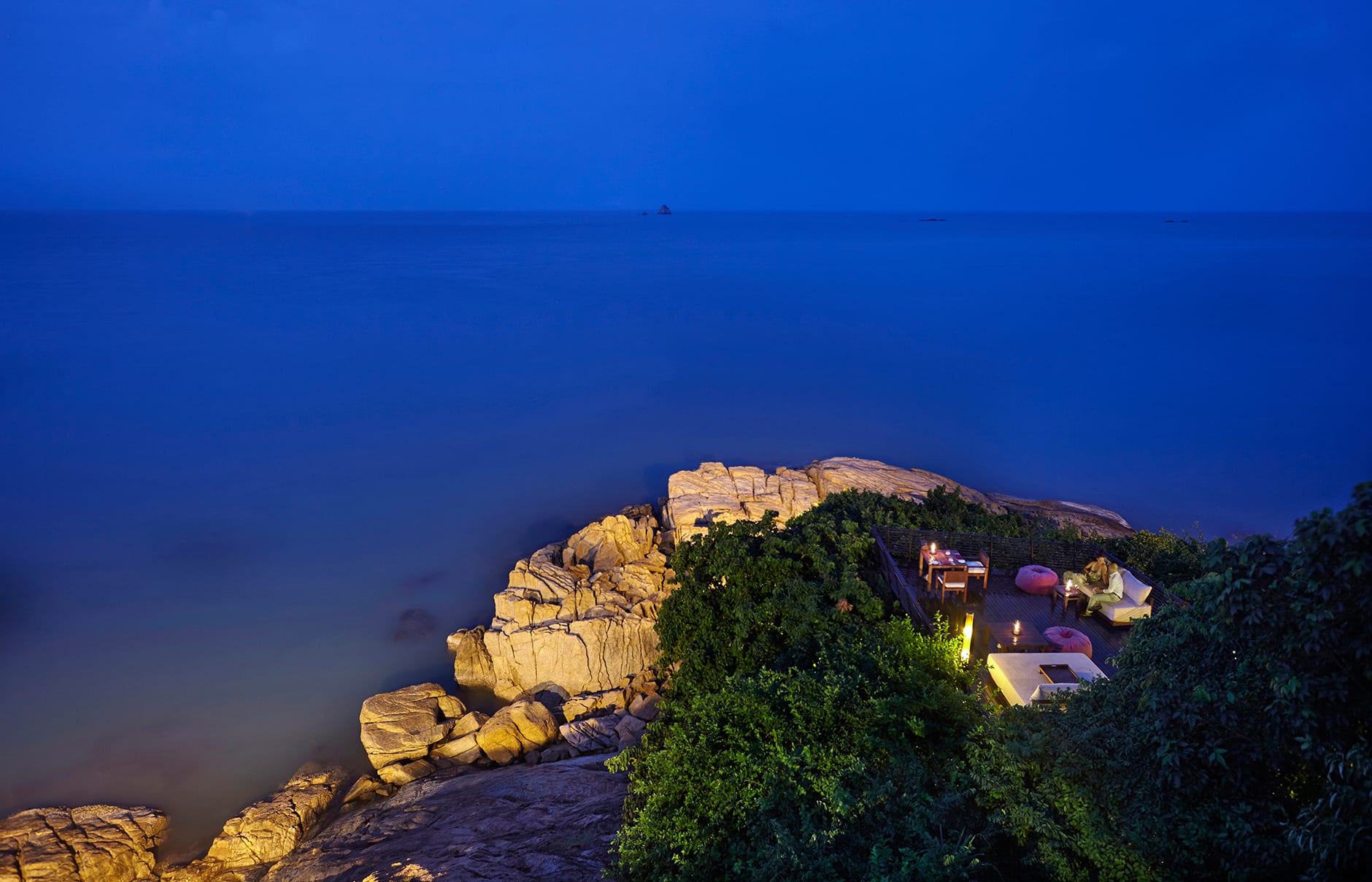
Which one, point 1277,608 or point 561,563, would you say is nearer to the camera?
point 1277,608

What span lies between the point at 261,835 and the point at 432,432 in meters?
25.7

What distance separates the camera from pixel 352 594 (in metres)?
22.1

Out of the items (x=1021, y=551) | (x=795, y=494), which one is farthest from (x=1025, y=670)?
(x=795, y=494)

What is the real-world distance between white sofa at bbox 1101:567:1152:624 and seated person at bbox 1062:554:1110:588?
0.34 meters

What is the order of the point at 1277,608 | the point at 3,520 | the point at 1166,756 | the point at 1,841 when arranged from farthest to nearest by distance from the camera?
the point at 3,520, the point at 1,841, the point at 1166,756, the point at 1277,608

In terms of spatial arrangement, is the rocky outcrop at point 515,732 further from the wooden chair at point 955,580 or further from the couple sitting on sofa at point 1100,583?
the couple sitting on sofa at point 1100,583

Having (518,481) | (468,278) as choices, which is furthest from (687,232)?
→ (518,481)

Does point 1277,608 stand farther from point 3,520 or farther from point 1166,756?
point 3,520

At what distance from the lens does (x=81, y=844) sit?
1273 centimetres

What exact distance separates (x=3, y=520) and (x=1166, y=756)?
3535 cm

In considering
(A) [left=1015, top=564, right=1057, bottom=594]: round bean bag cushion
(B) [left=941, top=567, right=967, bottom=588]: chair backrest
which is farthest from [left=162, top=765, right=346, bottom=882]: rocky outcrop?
(A) [left=1015, top=564, right=1057, bottom=594]: round bean bag cushion

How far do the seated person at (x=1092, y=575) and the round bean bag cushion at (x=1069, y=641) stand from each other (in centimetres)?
134

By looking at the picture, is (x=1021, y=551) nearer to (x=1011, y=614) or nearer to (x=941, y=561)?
(x=1011, y=614)

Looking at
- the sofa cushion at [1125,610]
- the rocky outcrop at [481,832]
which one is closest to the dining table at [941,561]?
the sofa cushion at [1125,610]
